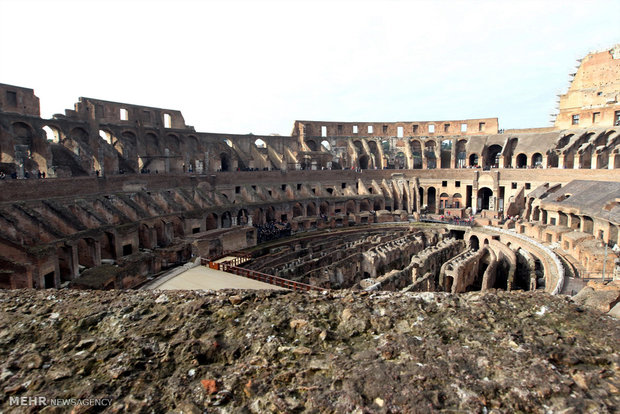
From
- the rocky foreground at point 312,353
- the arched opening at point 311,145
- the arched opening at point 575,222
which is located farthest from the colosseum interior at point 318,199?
the rocky foreground at point 312,353

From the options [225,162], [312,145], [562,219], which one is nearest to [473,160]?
[562,219]

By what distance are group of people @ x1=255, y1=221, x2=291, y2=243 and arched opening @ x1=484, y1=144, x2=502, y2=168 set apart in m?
27.2

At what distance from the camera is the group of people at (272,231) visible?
29.4m

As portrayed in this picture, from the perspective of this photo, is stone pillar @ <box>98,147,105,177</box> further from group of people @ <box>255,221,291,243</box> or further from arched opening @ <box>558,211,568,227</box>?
arched opening @ <box>558,211,568,227</box>

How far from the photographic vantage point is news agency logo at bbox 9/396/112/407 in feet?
15.9

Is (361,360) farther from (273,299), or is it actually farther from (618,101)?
(618,101)

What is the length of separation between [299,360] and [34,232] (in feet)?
57.7

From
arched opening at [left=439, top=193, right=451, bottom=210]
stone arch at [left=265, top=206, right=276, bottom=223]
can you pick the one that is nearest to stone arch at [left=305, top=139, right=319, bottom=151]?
stone arch at [left=265, top=206, right=276, bottom=223]

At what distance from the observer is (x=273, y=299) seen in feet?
24.0

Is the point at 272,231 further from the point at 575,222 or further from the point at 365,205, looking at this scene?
the point at 575,222

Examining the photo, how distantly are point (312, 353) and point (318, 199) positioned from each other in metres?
30.8

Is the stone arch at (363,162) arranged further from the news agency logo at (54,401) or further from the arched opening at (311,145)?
the news agency logo at (54,401)

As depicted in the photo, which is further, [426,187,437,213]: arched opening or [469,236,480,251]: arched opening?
[426,187,437,213]: arched opening

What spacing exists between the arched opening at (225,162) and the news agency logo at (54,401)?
35356 mm
